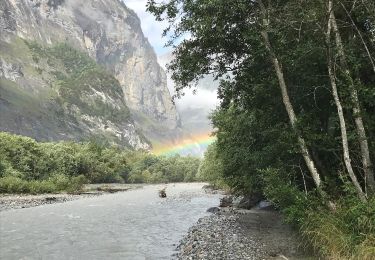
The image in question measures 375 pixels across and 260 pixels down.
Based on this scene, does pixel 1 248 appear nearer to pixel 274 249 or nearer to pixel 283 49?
pixel 274 249

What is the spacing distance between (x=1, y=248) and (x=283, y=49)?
22.1 metres

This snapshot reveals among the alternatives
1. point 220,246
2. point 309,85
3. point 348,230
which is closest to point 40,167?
point 220,246

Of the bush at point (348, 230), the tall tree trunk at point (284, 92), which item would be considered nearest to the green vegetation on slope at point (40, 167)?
the tall tree trunk at point (284, 92)

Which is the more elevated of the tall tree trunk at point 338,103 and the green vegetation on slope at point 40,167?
the green vegetation on slope at point 40,167

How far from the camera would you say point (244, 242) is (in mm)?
26297

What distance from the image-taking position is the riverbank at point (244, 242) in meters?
22.5

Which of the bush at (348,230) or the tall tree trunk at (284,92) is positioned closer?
the bush at (348,230)

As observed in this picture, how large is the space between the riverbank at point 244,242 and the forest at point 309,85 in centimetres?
194

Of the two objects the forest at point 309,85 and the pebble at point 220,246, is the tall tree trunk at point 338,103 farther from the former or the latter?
the pebble at point 220,246

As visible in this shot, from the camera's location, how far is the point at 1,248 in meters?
29.2

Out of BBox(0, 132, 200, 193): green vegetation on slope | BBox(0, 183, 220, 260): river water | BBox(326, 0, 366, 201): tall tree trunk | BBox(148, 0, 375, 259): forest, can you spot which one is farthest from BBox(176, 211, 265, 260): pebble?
BBox(0, 132, 200, 193): green vegetation on slope

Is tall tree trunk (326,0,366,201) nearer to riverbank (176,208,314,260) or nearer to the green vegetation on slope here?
riverbank (176,208,314,260)

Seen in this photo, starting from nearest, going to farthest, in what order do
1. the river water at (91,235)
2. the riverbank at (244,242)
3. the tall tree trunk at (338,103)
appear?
the tall tree trunk at (338,103), the riverbank at (244,242), the river water at (91,235)

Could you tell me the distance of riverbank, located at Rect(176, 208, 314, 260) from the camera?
22516 mm
